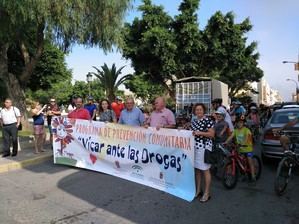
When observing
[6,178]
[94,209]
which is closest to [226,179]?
[94,209]

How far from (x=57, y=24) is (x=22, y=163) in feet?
23.0

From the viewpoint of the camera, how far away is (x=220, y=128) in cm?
833

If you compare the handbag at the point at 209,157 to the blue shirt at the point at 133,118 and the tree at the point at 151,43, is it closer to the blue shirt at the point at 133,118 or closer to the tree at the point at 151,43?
the blue shirt at the point at 133,118

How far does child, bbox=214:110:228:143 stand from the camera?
26.9ft

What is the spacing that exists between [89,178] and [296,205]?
401cm

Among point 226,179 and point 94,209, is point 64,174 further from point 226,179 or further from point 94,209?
point 226,179

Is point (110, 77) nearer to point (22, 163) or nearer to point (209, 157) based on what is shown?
point (22, 163)

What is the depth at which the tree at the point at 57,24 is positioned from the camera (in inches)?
574

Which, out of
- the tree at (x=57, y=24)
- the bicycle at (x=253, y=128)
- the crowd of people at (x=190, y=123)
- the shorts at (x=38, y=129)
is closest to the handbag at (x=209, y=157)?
the crowd of people at (x=190, y=123)

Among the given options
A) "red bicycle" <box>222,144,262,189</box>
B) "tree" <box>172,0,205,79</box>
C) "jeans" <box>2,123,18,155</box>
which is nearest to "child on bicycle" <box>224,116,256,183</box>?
"red bicycle" <box>222,144,262,189</box>

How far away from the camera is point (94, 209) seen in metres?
6.13

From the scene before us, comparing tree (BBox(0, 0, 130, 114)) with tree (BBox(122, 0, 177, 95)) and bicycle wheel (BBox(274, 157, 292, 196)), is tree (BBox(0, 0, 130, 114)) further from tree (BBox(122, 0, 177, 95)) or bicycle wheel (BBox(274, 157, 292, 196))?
tree (BBox(122, 0, 177, 95))

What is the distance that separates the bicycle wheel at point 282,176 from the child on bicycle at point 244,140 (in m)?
0.87

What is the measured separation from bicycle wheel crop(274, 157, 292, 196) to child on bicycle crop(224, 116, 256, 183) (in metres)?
0.87
